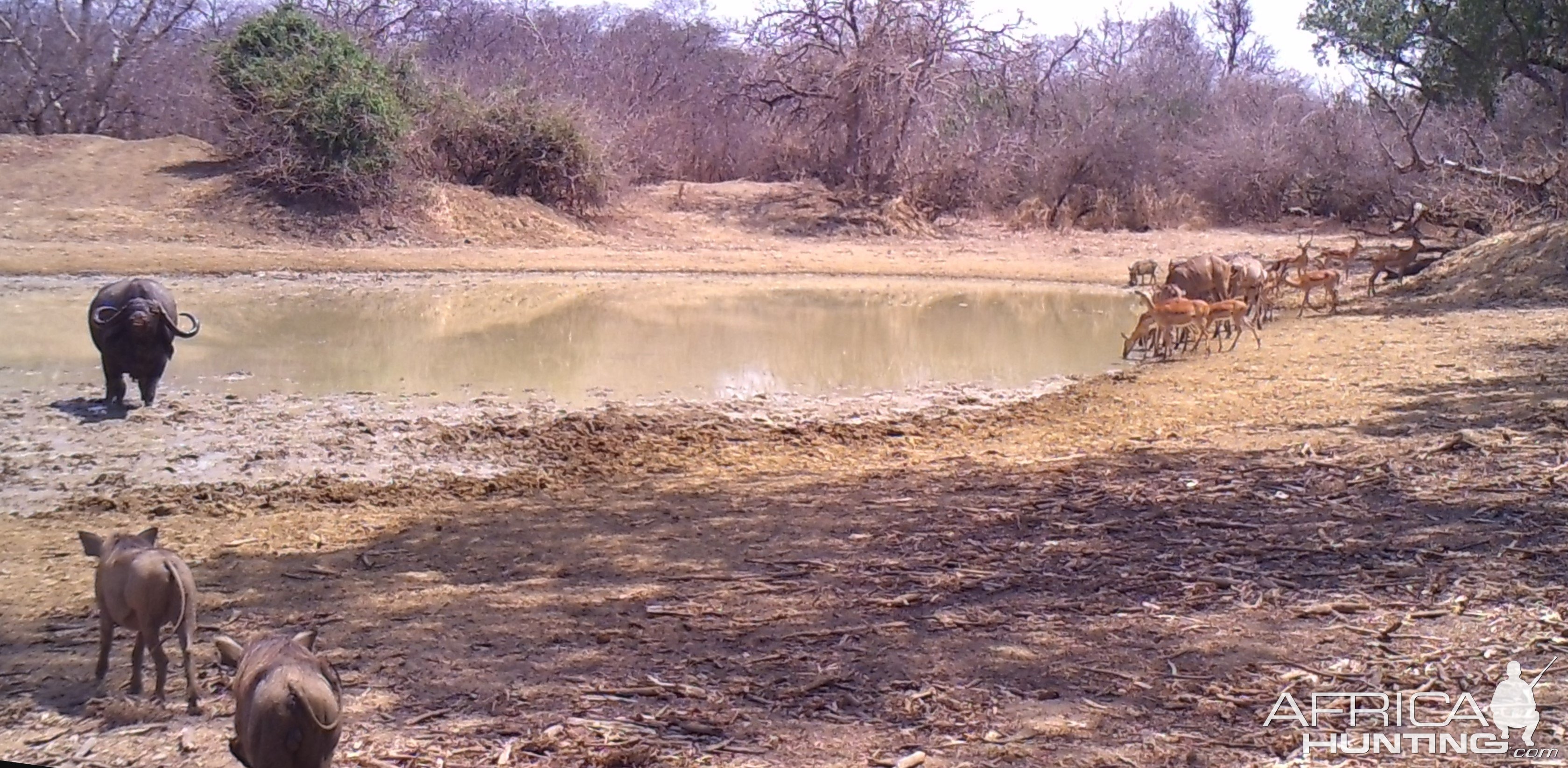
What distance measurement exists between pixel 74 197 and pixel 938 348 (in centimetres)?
1830

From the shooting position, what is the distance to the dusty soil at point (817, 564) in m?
4.52

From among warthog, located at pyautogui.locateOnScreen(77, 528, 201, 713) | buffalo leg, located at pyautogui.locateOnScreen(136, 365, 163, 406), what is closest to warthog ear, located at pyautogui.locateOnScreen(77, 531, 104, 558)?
warthog, located at pyautogui.locateOnScreen(77, 528, 201, 713)

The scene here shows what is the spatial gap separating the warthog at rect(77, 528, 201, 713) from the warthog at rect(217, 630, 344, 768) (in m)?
1.10

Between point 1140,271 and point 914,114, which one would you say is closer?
point 1140,271

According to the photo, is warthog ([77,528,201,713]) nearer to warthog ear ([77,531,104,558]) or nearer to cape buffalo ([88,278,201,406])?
warthog ear ([77,531,104,558])

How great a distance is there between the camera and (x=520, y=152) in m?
30.5

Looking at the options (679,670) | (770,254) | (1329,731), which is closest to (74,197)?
(770,254)

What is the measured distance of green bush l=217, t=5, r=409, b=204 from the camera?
87.0 feet

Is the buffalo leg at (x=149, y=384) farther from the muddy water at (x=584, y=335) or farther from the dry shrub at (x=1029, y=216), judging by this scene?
the dry shrub at (x=1029, y=216)

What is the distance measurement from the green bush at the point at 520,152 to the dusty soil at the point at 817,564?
1945cm

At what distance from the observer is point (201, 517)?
7.97m

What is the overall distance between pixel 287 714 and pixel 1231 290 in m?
15.2

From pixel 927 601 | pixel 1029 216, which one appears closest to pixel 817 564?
pixel 927 601

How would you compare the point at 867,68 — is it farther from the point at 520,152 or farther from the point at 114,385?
the point at 114,385
